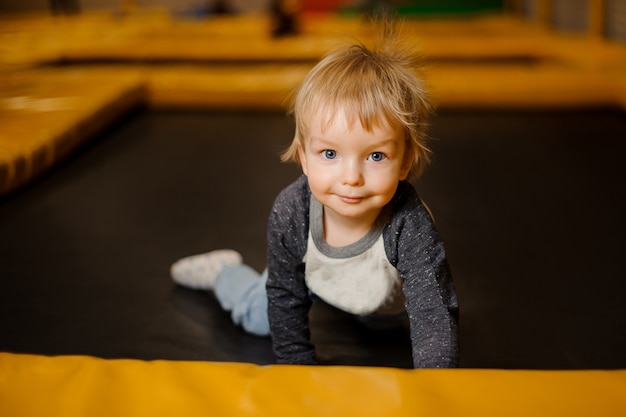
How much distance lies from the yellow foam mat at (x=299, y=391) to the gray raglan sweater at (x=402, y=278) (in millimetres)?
115

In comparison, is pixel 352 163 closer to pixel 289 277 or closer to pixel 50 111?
pixel 289 277

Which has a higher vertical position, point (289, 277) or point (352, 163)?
point (352, 163)

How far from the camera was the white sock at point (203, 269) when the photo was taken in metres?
1.24

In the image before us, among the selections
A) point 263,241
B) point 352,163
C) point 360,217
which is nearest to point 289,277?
point 360,217

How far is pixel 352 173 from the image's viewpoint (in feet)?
2.61

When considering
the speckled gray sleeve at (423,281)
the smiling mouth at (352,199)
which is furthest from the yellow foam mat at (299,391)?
the smiling mouth at (352,199)

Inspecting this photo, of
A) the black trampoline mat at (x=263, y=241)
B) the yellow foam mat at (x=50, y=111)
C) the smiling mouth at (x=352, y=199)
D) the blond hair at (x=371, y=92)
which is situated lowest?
the black trampoline mat at (x=263, y=241)

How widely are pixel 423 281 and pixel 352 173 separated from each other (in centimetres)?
19

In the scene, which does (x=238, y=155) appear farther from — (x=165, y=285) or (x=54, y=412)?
(x=54, y=412)

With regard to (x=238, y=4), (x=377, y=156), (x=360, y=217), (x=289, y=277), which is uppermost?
(x=238, y=4)

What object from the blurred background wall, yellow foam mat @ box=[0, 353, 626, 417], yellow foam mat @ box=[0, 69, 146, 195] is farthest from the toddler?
the blurred background wall

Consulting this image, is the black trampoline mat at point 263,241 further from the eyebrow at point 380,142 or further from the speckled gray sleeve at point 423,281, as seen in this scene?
the eyebrow at point 380,142

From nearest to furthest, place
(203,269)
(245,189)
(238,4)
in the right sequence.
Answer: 1. (203,269)
2. (245,189)
3. (238,4)

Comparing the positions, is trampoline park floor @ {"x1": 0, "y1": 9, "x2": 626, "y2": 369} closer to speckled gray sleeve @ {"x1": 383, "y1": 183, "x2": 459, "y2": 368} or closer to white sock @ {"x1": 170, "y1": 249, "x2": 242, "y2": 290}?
white sock @ {"x1": 170, "y1": 249, "x2": 242, "y2": 290}
